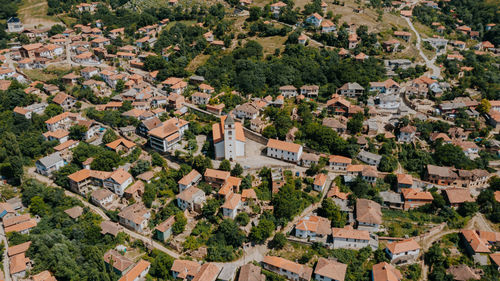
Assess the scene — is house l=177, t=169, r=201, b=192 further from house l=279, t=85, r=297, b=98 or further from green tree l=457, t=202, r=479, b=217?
green tree l=457, t=202, r=479, b=217

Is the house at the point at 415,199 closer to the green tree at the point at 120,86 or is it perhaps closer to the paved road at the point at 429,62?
the paved road at the point at 429,62

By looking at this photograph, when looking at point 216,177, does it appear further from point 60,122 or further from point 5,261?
point 60,122

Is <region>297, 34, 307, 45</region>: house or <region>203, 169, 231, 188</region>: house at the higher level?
<region>297, 34, 307, 45</region>: house

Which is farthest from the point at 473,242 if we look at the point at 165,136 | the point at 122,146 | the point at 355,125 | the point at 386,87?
the point at 122,146

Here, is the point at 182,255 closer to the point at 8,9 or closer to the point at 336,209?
the point at 336,209

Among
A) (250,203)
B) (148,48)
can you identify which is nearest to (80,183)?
(250,203)

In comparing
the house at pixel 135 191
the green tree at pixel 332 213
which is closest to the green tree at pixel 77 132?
the house at pixel 135 191

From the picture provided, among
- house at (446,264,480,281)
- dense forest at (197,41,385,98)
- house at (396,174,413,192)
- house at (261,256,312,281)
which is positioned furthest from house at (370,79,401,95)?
house at (261,256,312,281)
